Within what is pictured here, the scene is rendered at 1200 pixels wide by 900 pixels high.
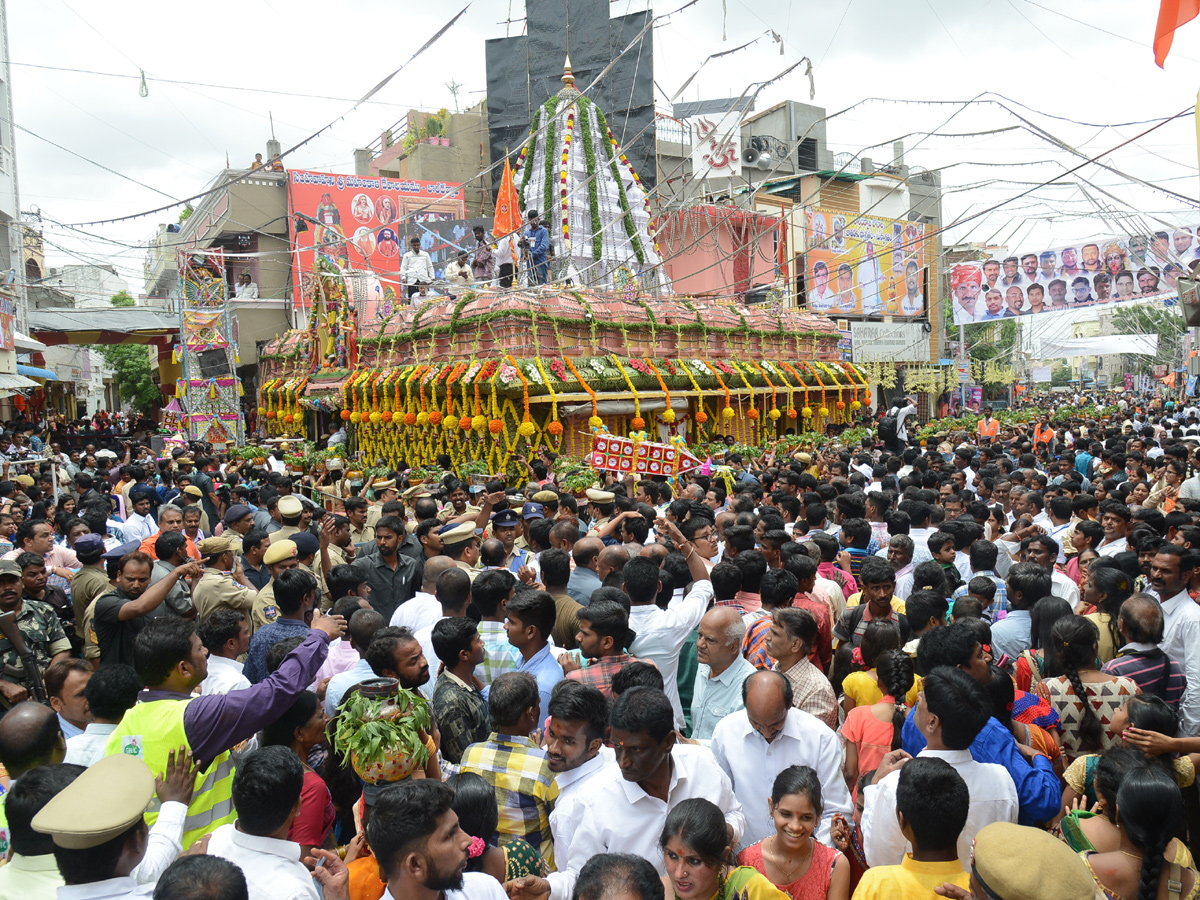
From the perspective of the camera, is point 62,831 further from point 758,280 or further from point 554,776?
point 758,280

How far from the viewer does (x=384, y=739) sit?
2.97 m

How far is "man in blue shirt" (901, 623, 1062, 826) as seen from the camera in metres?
3.23

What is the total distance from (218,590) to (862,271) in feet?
113

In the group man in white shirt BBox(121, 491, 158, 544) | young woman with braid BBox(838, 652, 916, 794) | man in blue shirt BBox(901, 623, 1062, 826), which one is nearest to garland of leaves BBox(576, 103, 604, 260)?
man in white shirt BBox(121, 491, 158, 544)

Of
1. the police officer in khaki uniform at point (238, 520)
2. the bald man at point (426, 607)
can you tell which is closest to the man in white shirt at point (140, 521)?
the police officer in khaki uniform at point (238, 520)

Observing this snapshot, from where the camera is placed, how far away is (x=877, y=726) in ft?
12.2

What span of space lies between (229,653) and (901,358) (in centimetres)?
3586

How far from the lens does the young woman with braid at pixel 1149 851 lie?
106 inches

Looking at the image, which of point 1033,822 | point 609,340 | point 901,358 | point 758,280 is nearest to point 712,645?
point 1033,822

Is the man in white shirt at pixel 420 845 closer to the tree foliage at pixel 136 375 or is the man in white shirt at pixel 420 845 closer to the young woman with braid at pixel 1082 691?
the young woman with braid at pixel 1082 691

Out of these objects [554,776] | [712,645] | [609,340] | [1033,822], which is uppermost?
[609,340]

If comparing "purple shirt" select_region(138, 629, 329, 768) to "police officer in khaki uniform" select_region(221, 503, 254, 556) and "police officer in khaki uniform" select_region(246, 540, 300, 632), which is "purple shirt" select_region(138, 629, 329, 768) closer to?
"police officer in khaki uniform" select_region(246, 540, 300, 632)

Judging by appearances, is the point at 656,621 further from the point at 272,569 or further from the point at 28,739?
the point at 28,739

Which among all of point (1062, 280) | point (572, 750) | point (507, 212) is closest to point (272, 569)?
point (572, 750)
